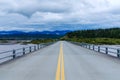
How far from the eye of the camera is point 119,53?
81.5 ft

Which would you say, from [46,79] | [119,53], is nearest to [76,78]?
[46,79]

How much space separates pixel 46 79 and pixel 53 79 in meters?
0.34

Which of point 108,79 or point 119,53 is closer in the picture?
point 108,79

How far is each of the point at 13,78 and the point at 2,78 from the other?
1.74ft

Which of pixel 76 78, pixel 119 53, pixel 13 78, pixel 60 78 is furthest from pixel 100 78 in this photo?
pixel 119 53

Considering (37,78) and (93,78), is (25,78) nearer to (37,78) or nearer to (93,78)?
(37,78)

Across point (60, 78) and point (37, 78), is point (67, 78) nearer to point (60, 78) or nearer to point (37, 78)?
point (60, 78)

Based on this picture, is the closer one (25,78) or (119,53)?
(25,78)

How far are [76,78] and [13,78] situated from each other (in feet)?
9.42

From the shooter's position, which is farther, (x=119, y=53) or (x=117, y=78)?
(x=119, y=53)

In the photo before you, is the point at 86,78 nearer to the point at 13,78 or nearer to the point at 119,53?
the point at 13,78

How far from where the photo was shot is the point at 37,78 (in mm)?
11953

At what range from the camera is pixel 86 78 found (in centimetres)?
1186

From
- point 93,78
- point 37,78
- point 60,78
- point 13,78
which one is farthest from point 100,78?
point 13,78
